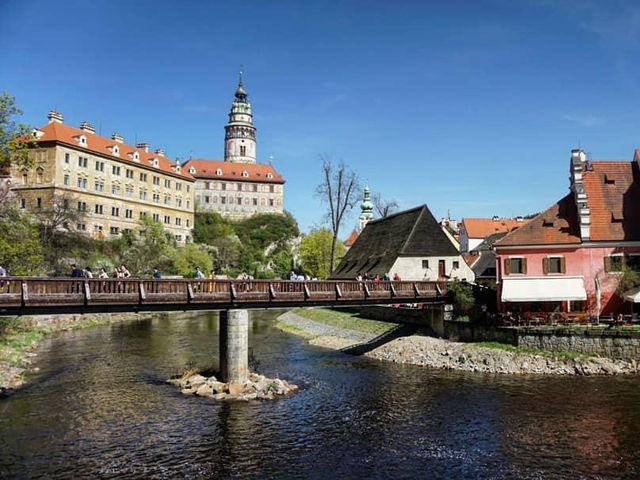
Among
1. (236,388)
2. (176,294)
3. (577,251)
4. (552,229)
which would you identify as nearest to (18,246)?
(176,294)

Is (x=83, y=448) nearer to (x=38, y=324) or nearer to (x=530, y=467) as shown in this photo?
(x=530, y=467)

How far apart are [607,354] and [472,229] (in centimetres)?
6825

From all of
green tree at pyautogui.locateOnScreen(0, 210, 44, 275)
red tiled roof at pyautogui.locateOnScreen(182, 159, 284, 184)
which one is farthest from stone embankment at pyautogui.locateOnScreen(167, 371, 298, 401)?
red tiled roof at pyautogui.locateOnScreen(182, 159, 284, 184)

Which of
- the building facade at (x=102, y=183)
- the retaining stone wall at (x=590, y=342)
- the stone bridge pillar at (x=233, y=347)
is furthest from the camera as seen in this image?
the building facade at (x=102, y=183)

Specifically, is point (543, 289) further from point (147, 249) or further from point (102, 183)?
point (102, 183)

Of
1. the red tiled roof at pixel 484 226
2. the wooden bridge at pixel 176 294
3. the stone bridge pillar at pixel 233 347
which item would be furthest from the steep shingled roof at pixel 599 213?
the red tiled roof at pixel 484 226

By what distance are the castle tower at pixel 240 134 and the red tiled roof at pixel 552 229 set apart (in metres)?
111

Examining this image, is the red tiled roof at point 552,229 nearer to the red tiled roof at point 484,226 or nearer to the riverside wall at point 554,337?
the riverside wall at point 554,337

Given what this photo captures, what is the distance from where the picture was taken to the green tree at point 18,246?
31.3 metres

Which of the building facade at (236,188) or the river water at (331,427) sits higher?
the building facade at (236,188)

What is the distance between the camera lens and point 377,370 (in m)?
32.4

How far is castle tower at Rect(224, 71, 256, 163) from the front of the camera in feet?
465

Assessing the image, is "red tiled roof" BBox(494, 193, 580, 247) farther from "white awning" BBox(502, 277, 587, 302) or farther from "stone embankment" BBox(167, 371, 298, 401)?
"stone embankment" BBox(167, 371, 298, 401)

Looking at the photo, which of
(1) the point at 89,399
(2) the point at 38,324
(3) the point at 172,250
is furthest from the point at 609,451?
(3) the point at 172,250
